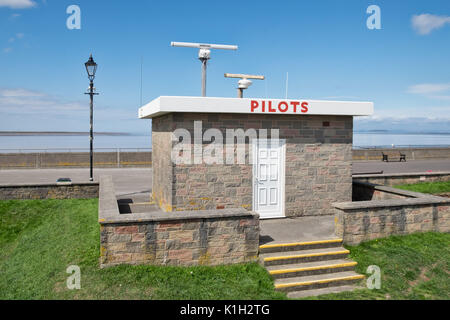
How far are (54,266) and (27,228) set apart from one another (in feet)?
14.5

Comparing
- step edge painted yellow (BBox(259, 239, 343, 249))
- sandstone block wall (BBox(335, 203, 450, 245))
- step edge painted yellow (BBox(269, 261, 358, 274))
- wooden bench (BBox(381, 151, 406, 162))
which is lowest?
step edge painted yellow (BBox(269, 261, 358, 274))

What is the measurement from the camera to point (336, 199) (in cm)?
1153

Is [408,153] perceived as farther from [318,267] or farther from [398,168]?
[318,267]

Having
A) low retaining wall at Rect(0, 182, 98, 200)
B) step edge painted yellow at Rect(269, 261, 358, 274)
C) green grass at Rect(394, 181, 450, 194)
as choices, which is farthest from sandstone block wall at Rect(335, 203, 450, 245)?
low retaining wall at Rect(0, 182, 98, 200)

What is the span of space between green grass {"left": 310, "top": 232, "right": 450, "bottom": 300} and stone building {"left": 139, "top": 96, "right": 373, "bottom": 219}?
2.52 m

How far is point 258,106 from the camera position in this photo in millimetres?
10336

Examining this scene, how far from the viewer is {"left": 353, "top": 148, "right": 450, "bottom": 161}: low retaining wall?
3541cm

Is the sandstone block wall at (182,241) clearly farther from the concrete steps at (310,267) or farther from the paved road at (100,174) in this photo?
the paved road at (100,174)

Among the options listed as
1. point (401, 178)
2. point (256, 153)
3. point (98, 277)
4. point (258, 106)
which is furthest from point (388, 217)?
point (401, 178)

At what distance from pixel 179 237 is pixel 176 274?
73 cm

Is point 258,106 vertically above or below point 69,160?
above

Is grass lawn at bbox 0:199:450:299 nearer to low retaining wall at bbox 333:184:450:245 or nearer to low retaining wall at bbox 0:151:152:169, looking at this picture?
low retaining wall at bbox 333:184:450:245
